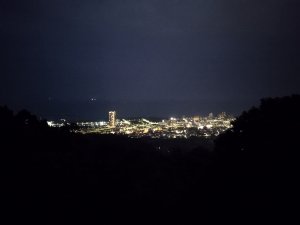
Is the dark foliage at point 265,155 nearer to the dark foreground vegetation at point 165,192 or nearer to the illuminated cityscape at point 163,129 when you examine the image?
the dark foreground vegetation at point 165,192

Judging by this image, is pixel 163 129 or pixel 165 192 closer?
pixel 165 192

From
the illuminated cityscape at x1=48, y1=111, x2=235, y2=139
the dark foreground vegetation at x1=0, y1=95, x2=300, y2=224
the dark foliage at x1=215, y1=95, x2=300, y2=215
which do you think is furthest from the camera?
the illuminated cityscape at x1=48, y1=111, x2=235, y2=139

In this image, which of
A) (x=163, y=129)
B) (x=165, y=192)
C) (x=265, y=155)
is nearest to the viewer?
(x=265, y=155)

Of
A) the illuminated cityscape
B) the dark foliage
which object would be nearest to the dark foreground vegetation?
the dark foliage

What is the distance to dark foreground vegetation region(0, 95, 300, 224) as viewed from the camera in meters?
4.68

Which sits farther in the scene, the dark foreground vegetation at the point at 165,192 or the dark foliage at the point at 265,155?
the dark foreground vegetation at the point at 165,192

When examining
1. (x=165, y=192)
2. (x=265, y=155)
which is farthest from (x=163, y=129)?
(x=265, y=155)

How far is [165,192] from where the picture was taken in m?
8.83

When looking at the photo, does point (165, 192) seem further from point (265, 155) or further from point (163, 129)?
point (163, 129)

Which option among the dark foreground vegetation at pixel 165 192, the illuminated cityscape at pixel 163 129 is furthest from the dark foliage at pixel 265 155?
the illuminated cityscape at pixel 163 129

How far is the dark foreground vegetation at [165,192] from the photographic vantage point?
4684 mm

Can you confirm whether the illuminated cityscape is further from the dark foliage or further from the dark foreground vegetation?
the dark foliage

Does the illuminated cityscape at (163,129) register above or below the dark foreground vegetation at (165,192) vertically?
above

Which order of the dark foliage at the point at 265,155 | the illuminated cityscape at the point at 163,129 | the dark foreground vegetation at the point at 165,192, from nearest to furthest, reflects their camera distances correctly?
the dark foliage at the point at 265,155
the dark foreground vegetation at the point at 165,192
the illuminated cityscape at the point at 163,129
